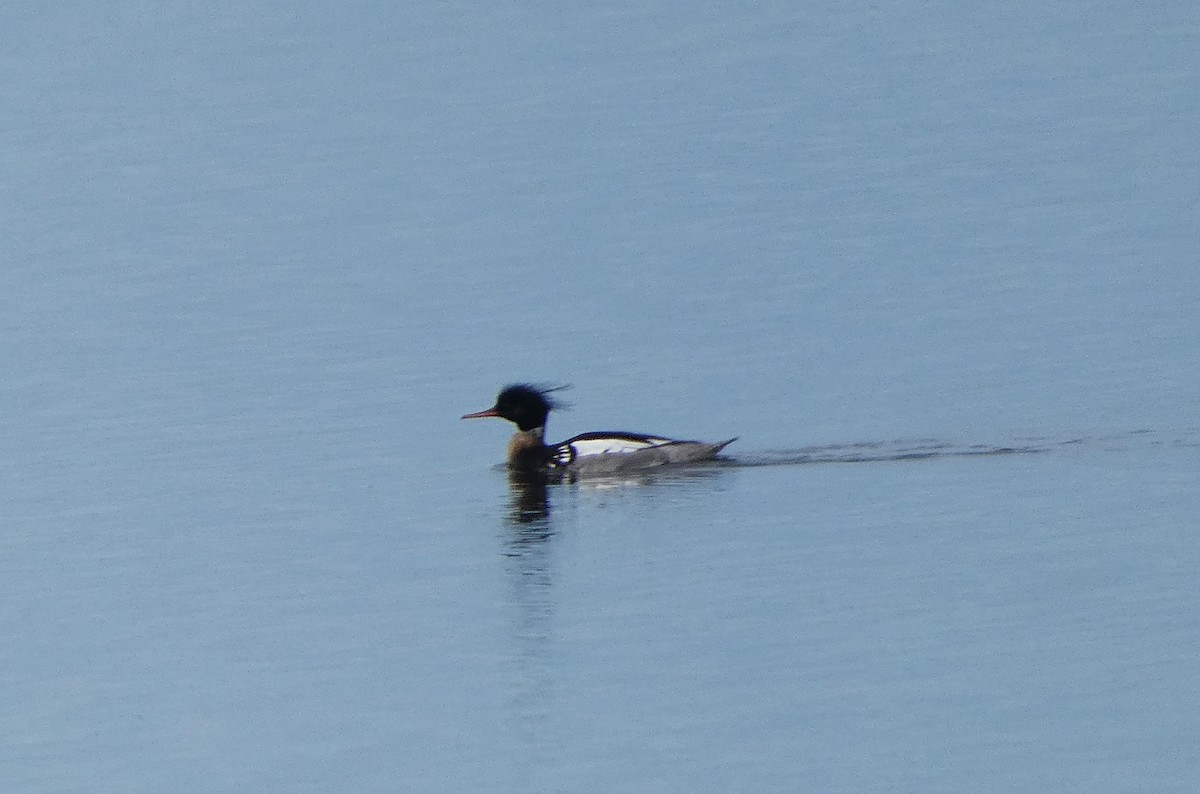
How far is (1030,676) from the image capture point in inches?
406

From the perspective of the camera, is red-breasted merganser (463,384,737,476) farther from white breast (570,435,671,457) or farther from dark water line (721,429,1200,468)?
dark water line (721,429,1200,468)

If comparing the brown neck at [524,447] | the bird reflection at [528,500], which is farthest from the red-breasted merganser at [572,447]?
the bird reflection at [528,500]

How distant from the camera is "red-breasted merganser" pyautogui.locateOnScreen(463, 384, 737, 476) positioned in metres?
16.8

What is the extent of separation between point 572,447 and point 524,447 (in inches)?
15.3

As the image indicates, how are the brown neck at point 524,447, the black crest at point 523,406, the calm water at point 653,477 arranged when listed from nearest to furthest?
1. the calm water at point 653,477
2. the brown neck at point 524,447
3. the black crest at point 523,406

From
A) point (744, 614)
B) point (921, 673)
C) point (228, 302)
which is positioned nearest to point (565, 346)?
point (228, 302)

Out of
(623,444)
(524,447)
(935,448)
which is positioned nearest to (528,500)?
(623,444)

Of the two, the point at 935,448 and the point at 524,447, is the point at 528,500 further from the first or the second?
the point at 935,448

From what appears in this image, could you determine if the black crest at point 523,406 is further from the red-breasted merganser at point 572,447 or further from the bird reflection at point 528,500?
the bird reflection at point 528,500

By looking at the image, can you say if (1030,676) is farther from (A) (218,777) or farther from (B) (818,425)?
(B) (818,425)

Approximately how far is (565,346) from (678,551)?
24.1 feet

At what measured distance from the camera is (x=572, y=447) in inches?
684

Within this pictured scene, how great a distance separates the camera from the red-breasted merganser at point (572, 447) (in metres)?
16.8

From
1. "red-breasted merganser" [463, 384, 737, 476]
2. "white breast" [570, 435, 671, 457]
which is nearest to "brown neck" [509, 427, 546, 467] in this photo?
"red-breasted merganser" [463, 384, 737, 476]
